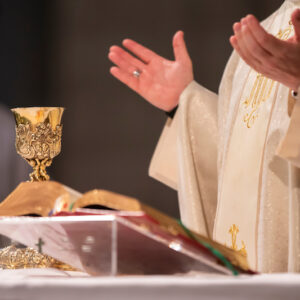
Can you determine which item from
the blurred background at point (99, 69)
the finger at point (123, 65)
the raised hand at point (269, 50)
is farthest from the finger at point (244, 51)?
the blurred background at point (99, 69)

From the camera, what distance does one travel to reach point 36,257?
1256mm

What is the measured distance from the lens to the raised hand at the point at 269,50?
3.19ft

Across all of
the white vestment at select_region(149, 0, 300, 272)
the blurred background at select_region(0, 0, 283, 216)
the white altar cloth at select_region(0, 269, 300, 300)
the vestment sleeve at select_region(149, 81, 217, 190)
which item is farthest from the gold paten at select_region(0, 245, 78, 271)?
the blurred background at select_region(0, 0, 283, 216)

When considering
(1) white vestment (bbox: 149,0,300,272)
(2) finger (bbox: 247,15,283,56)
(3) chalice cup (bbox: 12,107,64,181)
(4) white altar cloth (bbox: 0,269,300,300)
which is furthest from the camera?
(3) chalice cup (bbox: 12,107,64,181)

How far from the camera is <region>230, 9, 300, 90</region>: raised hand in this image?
0.97 m

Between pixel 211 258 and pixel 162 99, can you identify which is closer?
pixel 211 258

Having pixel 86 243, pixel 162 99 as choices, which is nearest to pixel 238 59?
pixel 162 99

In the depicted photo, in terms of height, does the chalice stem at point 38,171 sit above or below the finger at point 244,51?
below

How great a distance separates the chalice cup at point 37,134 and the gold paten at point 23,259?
0.65ft

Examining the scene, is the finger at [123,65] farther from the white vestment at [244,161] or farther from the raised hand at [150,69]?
the white vestment at [244,161]

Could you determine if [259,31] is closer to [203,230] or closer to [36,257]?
[36,257]

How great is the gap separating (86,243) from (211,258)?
0.12 m

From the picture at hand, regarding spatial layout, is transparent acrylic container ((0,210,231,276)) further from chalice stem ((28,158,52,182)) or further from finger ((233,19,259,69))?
chalice stem ((28,158,52,182))

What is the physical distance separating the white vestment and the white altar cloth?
0.54 metres
